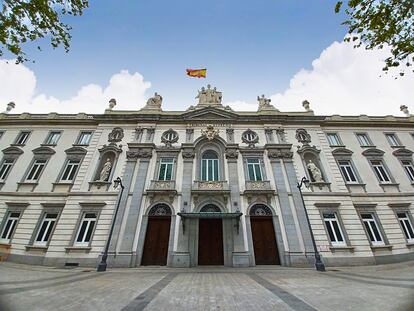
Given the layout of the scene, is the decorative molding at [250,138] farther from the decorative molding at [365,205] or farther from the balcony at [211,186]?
the decorative molding at [365,205]

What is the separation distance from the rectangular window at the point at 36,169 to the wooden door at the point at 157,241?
1198 centimetres

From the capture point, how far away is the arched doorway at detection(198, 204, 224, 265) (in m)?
13.5

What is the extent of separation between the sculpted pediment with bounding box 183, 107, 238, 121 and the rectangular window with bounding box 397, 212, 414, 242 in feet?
55.9

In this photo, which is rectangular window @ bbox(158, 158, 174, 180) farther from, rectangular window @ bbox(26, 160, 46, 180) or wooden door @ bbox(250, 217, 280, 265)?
rectangular window @ bbox(26, 160, 46, 180)

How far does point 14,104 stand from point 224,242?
97.9 ft

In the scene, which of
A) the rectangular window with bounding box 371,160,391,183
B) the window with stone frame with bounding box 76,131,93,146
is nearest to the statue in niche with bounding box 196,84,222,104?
the window with stone frame with bounding box 76,131,93,146

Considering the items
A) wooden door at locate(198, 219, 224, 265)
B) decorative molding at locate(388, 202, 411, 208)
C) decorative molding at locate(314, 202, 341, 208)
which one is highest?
decorative molding at locate(388, 202, 411, 208)

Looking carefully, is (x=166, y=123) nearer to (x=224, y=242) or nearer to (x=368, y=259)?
(x=224, y=242)

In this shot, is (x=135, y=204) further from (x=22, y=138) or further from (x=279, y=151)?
(x=22, y=138)

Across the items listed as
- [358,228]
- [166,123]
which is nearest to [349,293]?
[358,228]

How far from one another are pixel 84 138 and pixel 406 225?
31.2m

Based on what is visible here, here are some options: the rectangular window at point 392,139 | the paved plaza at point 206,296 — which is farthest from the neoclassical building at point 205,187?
the paved plaza at point 206,296

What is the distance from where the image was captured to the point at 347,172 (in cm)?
1708

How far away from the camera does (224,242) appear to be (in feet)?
45.0
